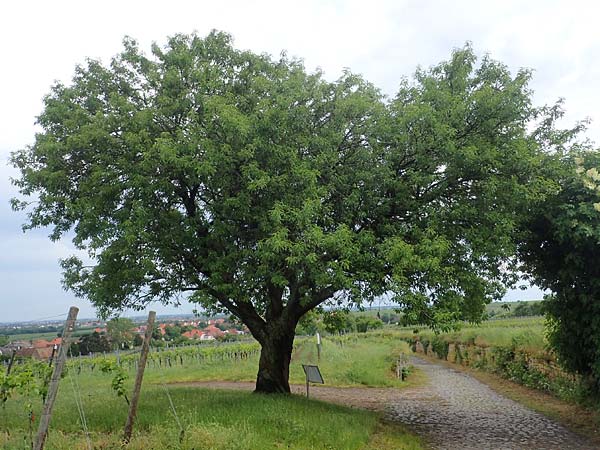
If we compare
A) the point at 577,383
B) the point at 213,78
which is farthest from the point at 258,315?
the point at 577,383

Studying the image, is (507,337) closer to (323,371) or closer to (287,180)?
(323,371)

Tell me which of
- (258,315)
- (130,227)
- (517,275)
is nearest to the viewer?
(130,227)

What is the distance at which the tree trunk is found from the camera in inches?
539

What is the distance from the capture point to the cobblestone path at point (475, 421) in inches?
424

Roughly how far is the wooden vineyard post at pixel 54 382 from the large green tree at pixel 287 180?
12.1 ft

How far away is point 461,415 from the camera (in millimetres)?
14484

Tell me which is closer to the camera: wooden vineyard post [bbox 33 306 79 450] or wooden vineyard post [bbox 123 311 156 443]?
wooden vineyard post [bbox 33 306 79 450]

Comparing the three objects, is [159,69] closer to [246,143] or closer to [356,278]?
[246,143]

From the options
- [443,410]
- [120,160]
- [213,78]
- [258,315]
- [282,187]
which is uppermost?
[213,78]

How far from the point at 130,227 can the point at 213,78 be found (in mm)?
4257

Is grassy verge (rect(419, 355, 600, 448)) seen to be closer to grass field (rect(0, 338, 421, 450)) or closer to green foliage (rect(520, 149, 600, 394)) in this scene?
green foliage (rect(520, 149, 600, 394))

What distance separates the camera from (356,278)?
1057 centimetres

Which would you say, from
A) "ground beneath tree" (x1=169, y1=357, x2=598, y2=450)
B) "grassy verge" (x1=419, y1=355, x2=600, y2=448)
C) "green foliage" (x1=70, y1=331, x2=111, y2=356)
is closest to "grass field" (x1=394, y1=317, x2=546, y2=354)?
"grassy verge" (x1=419, y1=355, x2=600, y2=448)

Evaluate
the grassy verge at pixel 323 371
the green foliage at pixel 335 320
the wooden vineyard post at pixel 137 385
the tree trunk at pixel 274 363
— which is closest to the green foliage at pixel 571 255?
the green foliage at pixel 335 320
